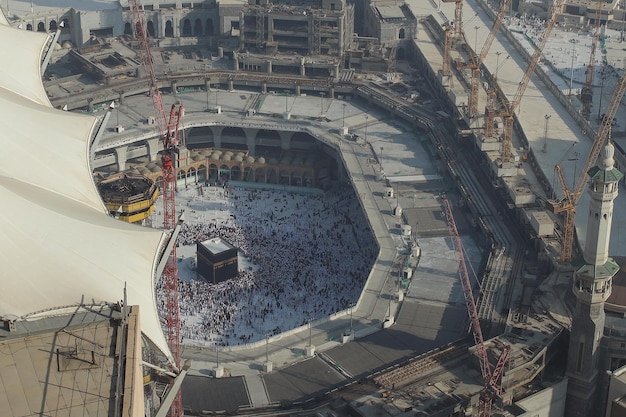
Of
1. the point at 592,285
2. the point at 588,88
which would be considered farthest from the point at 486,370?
the point at 588,88

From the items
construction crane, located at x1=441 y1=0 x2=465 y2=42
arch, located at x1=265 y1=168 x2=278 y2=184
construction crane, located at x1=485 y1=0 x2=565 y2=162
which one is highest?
construction crane, located at x1=441 y1=0 x2=465 y2=42

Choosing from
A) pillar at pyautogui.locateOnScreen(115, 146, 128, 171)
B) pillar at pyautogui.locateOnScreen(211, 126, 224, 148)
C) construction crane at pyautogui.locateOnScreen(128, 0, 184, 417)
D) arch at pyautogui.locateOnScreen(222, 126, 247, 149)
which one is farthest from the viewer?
arch at pyautogui.locateOnScreen(222, 126, 247, 149)

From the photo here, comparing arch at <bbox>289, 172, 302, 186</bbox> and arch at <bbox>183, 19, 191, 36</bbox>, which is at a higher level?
arch at <bbox>183, 19, 191, 36</bbox>

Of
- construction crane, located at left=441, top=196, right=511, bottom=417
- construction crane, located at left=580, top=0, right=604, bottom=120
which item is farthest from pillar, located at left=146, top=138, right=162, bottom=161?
construction crane, located at left=441, top=196, right=511, bottom=417

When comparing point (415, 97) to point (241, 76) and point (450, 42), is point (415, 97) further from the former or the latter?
point (241, 76)

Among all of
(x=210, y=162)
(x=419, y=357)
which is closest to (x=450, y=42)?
(x=210, y=162)

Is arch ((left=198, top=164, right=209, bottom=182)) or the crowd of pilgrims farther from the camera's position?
arch ((left=198, top=164, right=209, bottom=182))

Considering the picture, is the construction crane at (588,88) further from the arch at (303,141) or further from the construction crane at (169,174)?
the construction crane at (169,174)

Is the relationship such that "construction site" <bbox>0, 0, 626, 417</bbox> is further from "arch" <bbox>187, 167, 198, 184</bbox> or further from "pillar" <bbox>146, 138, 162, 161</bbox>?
"pillar" <bbox>146, 138, 162, 161</bbox>
